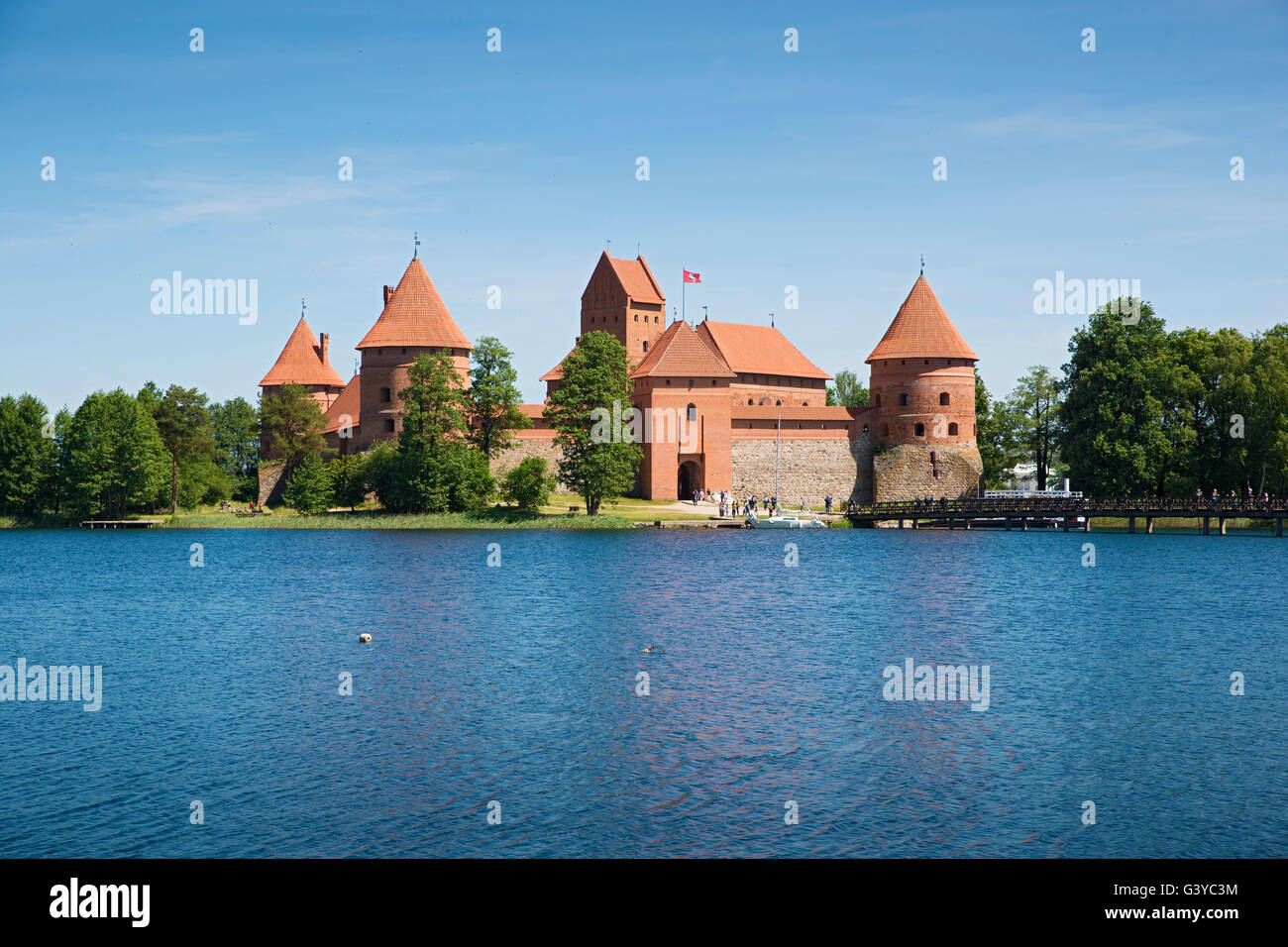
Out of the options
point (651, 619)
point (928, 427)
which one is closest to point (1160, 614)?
point (651, 619)

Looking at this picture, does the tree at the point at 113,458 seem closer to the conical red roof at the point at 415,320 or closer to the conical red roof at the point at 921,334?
the conical red roof at the point at 415,320

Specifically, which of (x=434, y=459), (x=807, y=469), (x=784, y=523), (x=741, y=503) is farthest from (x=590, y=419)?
(x=807, y=469)

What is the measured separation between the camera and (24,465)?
205 ft

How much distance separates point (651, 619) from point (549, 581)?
8128mm

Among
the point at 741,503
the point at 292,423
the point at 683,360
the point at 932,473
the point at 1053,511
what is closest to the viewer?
the point at 1053,511

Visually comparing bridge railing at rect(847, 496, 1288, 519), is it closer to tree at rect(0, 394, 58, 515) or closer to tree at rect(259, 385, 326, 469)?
tree at rect(259, 385, 326, 469)

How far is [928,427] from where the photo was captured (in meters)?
67.6

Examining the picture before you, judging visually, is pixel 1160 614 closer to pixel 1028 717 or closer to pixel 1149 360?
pixel 1028 717

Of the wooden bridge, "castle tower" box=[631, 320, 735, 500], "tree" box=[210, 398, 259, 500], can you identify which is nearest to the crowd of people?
"castle tower" box=[631, 320, 735, 500]

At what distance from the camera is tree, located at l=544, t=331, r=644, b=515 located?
5716cm

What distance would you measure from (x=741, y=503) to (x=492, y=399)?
17.1 meters

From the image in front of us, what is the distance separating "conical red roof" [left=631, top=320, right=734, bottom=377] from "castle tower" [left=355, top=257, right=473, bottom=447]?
11321 mm

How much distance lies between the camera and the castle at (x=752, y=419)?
65000 mm

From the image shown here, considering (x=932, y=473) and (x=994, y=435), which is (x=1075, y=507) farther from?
(x=994, y=435)
